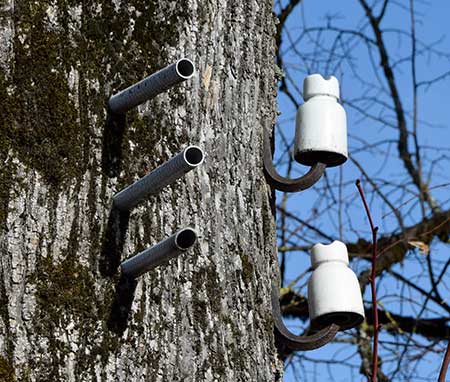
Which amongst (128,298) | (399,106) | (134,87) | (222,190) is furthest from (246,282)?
(399,106)

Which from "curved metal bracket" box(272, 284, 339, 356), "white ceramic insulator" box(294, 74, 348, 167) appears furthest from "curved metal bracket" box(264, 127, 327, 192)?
"curved metal bracket" box(272, 284, 339, 356)

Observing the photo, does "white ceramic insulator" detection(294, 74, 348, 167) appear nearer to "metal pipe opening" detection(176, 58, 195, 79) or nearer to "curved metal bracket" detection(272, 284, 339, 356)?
"curved metal bracket" detection(272, 284, 339, 356)

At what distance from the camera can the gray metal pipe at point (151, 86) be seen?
153 centimetres

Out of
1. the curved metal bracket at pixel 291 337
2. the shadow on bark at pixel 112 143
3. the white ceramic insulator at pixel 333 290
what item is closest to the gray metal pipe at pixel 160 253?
the shadow on bark at pixel 112 143

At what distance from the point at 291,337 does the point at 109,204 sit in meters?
0.46

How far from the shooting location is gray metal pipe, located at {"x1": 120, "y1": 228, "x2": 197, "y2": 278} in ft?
4.81

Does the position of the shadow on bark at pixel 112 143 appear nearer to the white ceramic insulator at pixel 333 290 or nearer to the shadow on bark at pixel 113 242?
the shadow on bark at pixel 113 242

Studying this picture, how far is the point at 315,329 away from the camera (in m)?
2.01

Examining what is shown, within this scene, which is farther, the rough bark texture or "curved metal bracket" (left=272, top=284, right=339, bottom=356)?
"curved metal bracket" (left=272, top=284, right=339, bottom=356)

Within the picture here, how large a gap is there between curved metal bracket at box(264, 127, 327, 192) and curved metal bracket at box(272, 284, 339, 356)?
0.19m

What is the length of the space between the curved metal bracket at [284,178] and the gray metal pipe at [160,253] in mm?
454

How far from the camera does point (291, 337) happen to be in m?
1.90

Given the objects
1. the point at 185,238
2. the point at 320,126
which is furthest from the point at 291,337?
the point at 185,238

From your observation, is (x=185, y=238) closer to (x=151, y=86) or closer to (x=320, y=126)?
(x=151, y=86)
